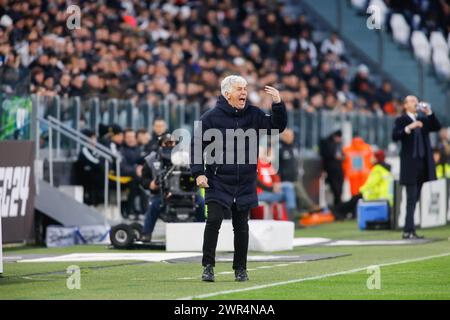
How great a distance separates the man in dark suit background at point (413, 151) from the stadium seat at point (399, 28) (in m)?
20.1

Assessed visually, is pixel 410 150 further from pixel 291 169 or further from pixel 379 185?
pixel 291 169

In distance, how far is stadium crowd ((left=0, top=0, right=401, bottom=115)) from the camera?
25453 mm

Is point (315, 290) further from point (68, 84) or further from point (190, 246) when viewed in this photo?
point (68, 84)

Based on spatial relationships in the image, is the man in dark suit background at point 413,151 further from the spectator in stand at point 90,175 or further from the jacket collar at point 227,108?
the jacket collar at point 227,108

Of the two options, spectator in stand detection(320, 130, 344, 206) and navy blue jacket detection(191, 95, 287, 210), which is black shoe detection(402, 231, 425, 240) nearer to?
navy blue jacket detection(191, 95, 287, 210)

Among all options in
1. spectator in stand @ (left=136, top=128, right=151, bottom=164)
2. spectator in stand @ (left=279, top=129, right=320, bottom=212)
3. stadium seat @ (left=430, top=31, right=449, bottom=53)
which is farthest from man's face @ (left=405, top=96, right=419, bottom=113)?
stadium seat @ (left=430, top=31, right=449, bottom=53)

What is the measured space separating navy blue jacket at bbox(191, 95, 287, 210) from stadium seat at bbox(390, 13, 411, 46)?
91.2 feet

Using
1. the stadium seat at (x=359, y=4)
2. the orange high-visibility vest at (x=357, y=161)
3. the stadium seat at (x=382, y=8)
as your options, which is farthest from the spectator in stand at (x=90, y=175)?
the stadium seat at (x=359, y=4)

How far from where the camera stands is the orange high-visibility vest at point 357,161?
3177 centimetres

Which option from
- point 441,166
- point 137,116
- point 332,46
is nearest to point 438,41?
point 332,46

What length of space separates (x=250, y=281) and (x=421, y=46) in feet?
93.3

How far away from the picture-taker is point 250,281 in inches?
563
